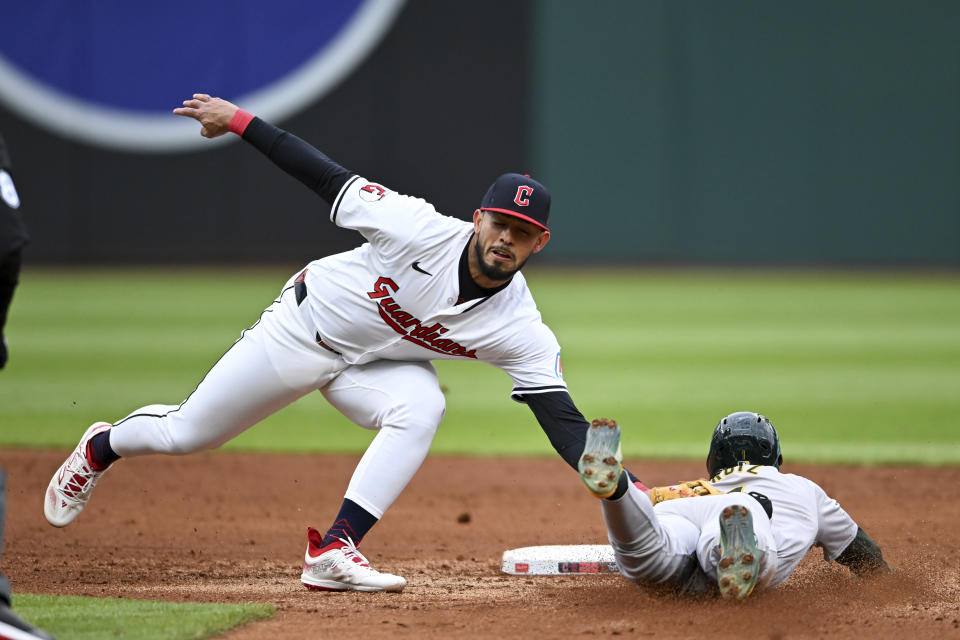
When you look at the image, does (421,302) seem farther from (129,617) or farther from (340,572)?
(129,617)

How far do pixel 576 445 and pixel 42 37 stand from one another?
14.2 metres

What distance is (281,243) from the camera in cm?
1625

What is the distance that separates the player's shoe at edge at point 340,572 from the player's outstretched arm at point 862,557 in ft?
4.98

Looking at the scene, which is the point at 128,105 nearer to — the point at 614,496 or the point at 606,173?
the point at 606,173

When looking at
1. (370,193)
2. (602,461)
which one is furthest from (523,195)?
(602,461)

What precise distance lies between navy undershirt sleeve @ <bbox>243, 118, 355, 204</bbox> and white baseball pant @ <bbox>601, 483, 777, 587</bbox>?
1405 mm

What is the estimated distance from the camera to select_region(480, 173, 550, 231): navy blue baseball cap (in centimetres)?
373

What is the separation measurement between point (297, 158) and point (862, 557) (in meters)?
2.34

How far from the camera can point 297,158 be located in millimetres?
3900

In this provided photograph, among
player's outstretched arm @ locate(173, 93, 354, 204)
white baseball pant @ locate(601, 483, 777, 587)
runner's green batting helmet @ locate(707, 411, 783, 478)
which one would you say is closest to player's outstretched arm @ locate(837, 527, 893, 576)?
runner's green batting helmet @ locate(707, 411, 783, 478)

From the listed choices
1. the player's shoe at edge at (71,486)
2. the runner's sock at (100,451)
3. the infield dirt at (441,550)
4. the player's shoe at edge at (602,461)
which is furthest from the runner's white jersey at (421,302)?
the player's shoe at edge at (71,486)

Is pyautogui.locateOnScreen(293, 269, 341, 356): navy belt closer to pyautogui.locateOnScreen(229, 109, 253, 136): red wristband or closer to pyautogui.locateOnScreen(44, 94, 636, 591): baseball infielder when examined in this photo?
pyautogui.locateOnScreen(44, 94, 636, 591): baseball infielder

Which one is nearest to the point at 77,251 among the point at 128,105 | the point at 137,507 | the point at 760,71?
the point at 128,105

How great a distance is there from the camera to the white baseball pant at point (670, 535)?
3.45 metres
